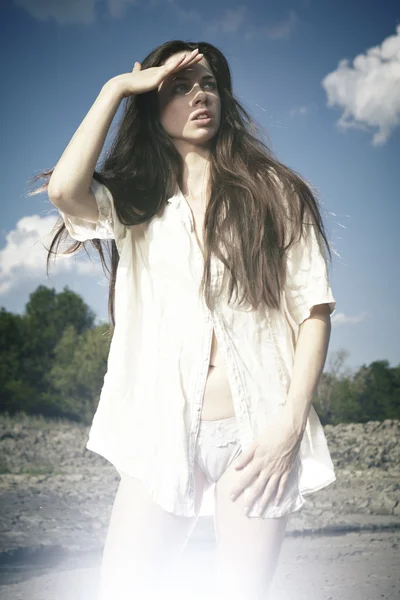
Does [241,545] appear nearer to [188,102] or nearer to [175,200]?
[175,200]

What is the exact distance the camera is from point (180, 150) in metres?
0.97

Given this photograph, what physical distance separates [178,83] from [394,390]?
229 inches

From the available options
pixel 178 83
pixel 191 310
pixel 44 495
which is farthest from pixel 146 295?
pixel 44 495

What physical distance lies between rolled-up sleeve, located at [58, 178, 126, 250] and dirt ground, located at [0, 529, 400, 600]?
1.78 meters

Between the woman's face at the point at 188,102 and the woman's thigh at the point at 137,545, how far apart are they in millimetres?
503

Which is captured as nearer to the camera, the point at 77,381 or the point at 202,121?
the point at 202,121

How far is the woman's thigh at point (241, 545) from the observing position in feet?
2.72

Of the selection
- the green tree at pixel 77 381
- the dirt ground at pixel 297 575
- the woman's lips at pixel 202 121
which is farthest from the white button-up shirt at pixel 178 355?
the green tree at pixel 77 381

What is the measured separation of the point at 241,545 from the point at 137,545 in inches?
5.3

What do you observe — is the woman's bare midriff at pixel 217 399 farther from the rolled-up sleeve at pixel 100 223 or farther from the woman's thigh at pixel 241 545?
the rolled-up sleeve at pixel 100 223

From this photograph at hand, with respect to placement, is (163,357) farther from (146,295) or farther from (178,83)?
(178,83)

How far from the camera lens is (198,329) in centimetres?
86

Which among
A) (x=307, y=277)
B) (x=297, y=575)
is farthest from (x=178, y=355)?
(x=297, y=575)

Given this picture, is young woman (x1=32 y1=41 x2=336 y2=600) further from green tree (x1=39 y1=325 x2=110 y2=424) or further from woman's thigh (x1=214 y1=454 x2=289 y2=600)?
green tree (x1=39 y1=325 x2=110 y2=424)
